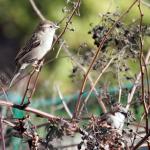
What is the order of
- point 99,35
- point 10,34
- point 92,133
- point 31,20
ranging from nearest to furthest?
point 92,133
point 99,35
point 31,20
point 10,34

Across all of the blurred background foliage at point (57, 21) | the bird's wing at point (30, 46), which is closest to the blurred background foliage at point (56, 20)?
the blurred background foliage at point (57, 21)

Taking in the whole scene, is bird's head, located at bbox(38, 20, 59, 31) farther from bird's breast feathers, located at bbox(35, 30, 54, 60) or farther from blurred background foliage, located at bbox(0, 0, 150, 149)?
blurred background foliage, located at bbox(0, 0, 150, 149)

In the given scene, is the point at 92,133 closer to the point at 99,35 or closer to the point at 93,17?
the point at 99,35

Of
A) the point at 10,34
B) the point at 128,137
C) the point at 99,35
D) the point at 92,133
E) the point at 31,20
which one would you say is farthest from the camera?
the point at 10,34

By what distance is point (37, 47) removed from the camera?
3.81 m

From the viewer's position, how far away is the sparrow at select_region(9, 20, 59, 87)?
11.5 feet

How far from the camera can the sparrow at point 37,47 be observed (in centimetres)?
351

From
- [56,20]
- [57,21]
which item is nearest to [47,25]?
[57,21]

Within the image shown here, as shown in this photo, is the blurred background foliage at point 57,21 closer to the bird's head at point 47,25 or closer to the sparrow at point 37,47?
the sparrow at point 37,47

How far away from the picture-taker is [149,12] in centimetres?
778

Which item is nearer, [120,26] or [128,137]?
[128,137]

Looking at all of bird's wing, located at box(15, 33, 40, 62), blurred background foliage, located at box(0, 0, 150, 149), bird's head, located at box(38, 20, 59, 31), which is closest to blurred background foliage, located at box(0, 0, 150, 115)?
blurred background foliage, located at box(0, 0, 150, 149)

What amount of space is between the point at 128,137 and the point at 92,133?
0.19 meters

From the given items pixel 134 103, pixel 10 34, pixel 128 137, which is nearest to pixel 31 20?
pixel 10 34
